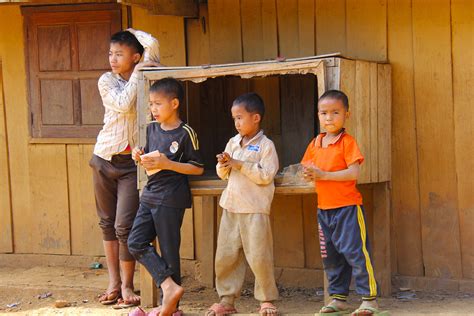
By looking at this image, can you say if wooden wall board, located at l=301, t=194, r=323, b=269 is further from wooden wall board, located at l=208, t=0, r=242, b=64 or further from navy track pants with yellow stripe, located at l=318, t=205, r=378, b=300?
wooden wall board, located at l=208, t=0, r=242, b=64

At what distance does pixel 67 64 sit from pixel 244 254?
97.8 inches

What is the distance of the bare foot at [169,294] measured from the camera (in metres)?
5.59

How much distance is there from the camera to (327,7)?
6.29 meters

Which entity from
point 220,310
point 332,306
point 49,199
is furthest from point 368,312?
point 49,199

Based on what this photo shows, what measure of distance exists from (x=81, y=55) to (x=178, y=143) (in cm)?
197

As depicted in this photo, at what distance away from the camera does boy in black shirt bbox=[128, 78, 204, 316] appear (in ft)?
18.4

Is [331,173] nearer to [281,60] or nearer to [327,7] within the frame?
[281,60]

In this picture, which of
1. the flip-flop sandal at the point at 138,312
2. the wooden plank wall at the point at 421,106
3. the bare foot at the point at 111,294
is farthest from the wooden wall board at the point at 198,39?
the flip-flop sandal at the point at 138,312

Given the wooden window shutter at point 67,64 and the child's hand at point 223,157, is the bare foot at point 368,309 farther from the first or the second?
the wooden window shutter at point 67,64

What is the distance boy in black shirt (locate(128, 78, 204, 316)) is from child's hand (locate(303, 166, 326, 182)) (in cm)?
75

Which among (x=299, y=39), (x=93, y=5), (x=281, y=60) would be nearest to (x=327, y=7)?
(x=299, y=39)

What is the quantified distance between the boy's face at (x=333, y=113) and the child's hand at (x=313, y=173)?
0.27 metres

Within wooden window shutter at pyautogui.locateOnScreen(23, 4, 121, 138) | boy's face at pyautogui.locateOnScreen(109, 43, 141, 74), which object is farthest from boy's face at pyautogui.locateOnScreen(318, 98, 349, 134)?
wooden window shutter at pyautogui.locateOnScreen(23, 4, 121, 138)

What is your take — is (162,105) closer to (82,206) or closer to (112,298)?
(112,298)
